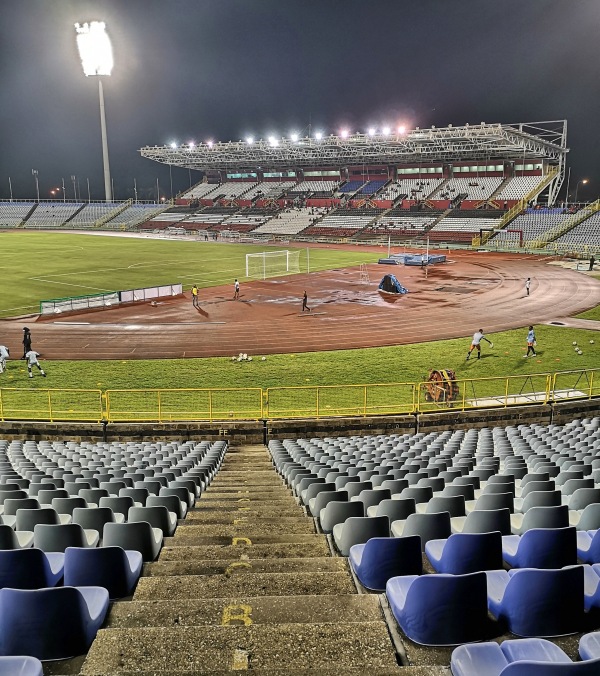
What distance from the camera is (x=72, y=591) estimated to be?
138 inches

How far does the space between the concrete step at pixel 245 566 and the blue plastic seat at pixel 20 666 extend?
7.24 ft

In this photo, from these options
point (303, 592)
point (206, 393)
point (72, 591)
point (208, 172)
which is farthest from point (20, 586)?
point (208, 172)

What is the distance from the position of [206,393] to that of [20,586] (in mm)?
17644

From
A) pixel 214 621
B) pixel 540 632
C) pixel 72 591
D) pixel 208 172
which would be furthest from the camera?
pixel 208 172

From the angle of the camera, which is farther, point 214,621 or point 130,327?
point 130,327

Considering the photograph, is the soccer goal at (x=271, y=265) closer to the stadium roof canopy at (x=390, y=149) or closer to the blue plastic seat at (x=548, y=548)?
the stadium roof canopy at (x=390, y=149)

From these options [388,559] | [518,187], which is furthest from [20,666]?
[518,187]

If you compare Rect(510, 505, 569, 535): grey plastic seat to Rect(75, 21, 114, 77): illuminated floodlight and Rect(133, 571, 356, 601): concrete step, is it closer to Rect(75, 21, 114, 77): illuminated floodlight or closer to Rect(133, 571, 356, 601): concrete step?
Rect(133, 571, 356, 601): concrete step

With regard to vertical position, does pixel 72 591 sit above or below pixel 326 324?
above

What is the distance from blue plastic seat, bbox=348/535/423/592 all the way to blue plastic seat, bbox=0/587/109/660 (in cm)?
223

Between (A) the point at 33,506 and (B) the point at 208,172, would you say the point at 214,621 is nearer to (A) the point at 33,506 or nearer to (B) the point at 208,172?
(A) the point at 33,506

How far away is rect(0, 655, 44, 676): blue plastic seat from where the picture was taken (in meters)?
2.96

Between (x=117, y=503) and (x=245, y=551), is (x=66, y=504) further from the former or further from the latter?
(x=245, y=551)

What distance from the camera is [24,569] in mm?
4352
